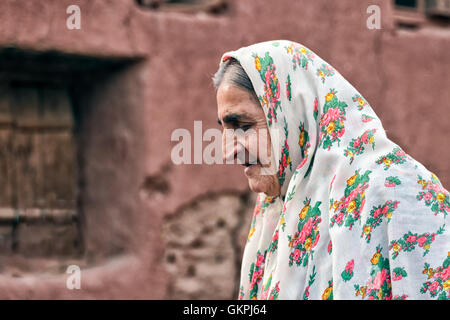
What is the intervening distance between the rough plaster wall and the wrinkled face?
7.24ft

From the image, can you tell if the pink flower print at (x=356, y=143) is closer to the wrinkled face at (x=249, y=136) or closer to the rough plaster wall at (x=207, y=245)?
the wrinkled face at (x=249, y=136)

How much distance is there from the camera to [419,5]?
17.2ft

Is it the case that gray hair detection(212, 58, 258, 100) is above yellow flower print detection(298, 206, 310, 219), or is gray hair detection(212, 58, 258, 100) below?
above

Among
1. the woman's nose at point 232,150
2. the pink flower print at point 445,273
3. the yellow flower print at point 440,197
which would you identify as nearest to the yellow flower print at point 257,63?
the woman's nose at point 232,150

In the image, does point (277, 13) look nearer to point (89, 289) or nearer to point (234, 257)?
point (234, 257)

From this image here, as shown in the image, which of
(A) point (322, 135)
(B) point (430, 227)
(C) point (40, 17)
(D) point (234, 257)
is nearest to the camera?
(B) point (430, 227)

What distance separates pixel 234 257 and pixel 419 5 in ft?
8.14

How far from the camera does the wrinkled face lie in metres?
1.97

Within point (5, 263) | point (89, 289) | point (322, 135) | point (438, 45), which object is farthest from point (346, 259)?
point (438, 45)

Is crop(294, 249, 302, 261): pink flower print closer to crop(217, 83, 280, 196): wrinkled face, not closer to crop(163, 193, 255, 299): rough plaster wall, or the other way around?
crop(217, 83, 280, 196): wrinkled face

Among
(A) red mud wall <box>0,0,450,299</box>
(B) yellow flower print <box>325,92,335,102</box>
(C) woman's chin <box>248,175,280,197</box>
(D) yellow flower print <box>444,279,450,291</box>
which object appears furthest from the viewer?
(A) red mud wall <box>0,0,450,299</box>

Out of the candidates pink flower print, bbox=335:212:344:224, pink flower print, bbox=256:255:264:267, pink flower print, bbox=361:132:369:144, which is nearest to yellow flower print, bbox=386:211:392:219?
pink flower print, bbox=335:212:344:224

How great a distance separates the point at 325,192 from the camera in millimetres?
1773

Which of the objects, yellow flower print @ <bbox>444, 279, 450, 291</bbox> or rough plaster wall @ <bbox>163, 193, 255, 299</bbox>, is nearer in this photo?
yellow flower print @ <bbox>444, 279, 450, 291</bbox>
